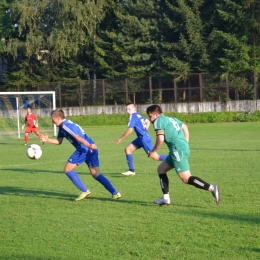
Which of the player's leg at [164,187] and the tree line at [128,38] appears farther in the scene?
the tree line at [128,38]

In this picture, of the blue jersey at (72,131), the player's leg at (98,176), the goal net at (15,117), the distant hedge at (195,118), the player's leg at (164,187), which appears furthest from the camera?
the distant hedge at (195,118)

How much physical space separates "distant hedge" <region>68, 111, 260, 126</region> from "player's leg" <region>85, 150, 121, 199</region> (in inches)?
1244

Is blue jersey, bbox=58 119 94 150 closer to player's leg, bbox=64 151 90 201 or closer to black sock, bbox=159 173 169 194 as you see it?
player's leg, bbox=64 151 90 201

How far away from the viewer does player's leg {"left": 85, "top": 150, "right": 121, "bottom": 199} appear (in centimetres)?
970

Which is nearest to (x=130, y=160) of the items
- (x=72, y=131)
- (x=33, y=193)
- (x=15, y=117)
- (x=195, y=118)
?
(x=33, y=193)

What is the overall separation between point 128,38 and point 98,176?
144 feet

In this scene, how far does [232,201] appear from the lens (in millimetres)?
9172

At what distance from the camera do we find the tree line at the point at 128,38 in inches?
1943

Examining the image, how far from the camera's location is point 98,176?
31.8ft

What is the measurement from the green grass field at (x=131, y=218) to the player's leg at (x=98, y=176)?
201 millimetres

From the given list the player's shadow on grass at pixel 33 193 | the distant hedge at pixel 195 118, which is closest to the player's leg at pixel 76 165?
the player's shadow on grass at pixel 33 193

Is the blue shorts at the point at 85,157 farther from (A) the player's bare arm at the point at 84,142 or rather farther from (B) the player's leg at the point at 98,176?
(A) the player's bare arm at the point at 84,142

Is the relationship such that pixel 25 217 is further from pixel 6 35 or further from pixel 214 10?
pixel 6 35

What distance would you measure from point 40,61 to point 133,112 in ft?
151
